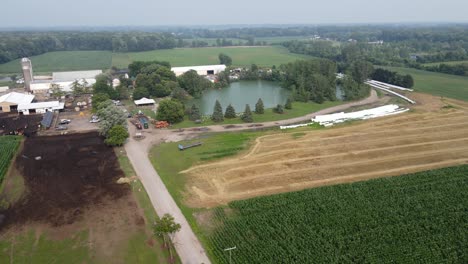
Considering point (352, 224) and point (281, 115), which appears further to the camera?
point (281, 115)

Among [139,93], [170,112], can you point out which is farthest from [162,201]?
[139,93]

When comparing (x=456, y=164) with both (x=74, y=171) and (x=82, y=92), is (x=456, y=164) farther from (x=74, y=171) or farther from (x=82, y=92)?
(x=82, y=92)

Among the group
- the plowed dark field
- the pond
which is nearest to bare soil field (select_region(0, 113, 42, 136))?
the plowed dark field

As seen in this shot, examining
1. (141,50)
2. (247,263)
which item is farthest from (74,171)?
(141,50)

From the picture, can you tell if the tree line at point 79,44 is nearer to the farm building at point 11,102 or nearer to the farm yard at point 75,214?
the farm building at point 11,102

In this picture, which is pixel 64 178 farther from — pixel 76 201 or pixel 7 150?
pixel 7 150

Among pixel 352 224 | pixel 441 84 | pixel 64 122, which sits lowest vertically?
pixel 352 224

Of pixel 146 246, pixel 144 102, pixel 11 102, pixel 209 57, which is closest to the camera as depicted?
pixel 146 246

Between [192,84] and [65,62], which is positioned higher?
→ [65,62]

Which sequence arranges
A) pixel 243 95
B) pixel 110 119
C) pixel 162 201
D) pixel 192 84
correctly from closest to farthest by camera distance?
pixel 162 201 < pixel 110 119 < pixel 192 84 < pixel 243 95
